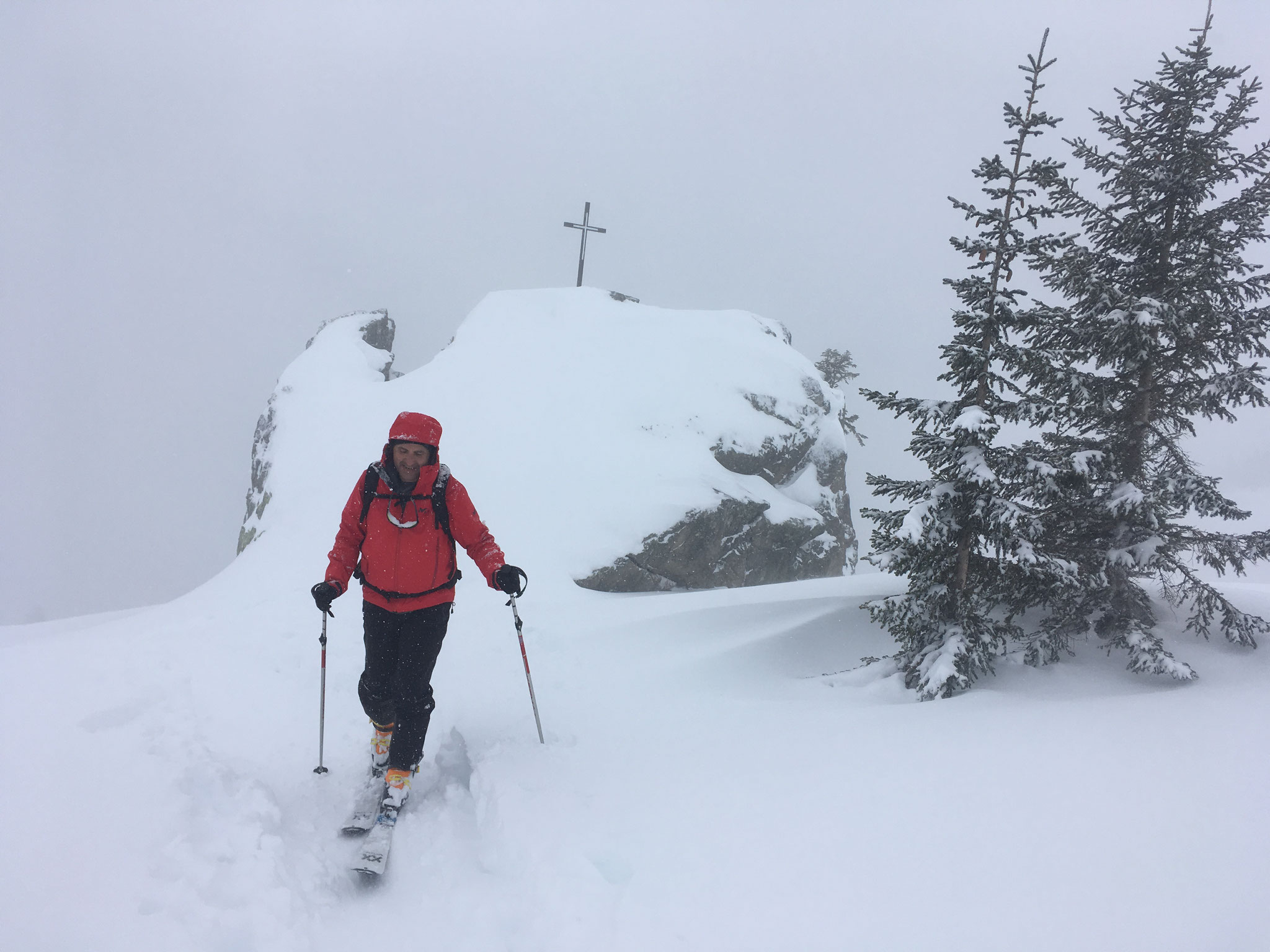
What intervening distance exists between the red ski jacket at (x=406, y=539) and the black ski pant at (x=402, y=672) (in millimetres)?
128

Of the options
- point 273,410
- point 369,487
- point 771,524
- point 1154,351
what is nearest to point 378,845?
point 369,487

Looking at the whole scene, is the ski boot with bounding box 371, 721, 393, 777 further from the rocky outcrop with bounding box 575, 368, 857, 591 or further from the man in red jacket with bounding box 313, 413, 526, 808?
the rocky outcrop with bounding box 575, 368, 857, 591

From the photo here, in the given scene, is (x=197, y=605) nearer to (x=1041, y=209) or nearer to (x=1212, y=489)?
(x=1041, y=209)

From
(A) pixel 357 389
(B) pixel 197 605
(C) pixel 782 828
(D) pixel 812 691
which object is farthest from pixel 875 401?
(A) pixel 357 389

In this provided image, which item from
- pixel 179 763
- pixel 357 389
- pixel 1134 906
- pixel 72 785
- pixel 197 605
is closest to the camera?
pixel 1134 906

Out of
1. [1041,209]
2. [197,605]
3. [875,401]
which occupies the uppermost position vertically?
[1041,209]

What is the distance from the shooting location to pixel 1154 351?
7.33 metres

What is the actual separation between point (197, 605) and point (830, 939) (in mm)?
11995

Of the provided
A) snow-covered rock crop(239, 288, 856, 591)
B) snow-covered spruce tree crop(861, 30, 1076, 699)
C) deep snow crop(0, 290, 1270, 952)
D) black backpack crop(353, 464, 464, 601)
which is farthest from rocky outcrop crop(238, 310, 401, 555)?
snow-covered spruce tree crop(861, 30, 1076, 699)

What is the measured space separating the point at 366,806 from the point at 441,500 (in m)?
2.48

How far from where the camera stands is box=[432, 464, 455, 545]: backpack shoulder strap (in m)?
4.72

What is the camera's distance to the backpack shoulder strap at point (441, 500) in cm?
472

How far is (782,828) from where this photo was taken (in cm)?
390

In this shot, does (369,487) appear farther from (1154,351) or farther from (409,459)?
(1154,351)
